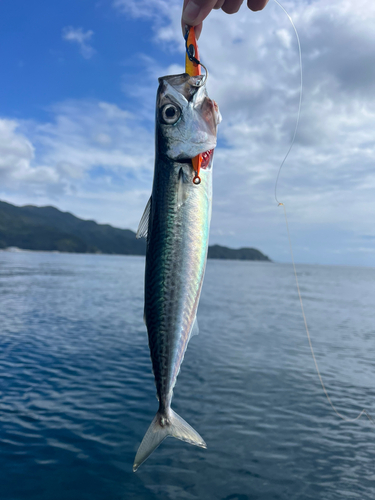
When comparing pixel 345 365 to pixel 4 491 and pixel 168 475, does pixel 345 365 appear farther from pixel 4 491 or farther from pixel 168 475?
pixel 4 491

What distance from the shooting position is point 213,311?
43.9 m

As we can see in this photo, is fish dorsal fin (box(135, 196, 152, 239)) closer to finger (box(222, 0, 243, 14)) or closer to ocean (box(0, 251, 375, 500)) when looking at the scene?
finger (box(222, 0, 243, 14))

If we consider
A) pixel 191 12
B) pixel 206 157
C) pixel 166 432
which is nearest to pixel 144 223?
pixel 206 157

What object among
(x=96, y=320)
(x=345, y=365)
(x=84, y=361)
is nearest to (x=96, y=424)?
(x=84, y=361)

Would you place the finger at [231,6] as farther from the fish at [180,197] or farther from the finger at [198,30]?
the fish at [180,197]

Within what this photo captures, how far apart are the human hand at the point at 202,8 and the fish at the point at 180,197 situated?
1.56ft

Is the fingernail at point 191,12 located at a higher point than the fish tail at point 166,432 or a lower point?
higher

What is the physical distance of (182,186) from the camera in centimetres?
327

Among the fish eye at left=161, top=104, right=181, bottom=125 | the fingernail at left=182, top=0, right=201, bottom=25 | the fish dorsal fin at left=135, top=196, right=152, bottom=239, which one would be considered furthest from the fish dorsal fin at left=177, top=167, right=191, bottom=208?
the fingernail at left=182, top=0, right=201, bottom=25

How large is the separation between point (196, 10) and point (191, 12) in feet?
0.15

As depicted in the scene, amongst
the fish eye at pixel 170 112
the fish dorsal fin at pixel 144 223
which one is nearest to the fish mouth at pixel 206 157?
the fish eye at pixel 170 112

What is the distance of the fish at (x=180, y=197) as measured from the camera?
128 inches

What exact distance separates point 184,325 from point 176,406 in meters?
13.8

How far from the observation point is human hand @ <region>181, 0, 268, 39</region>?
10.00 feet
